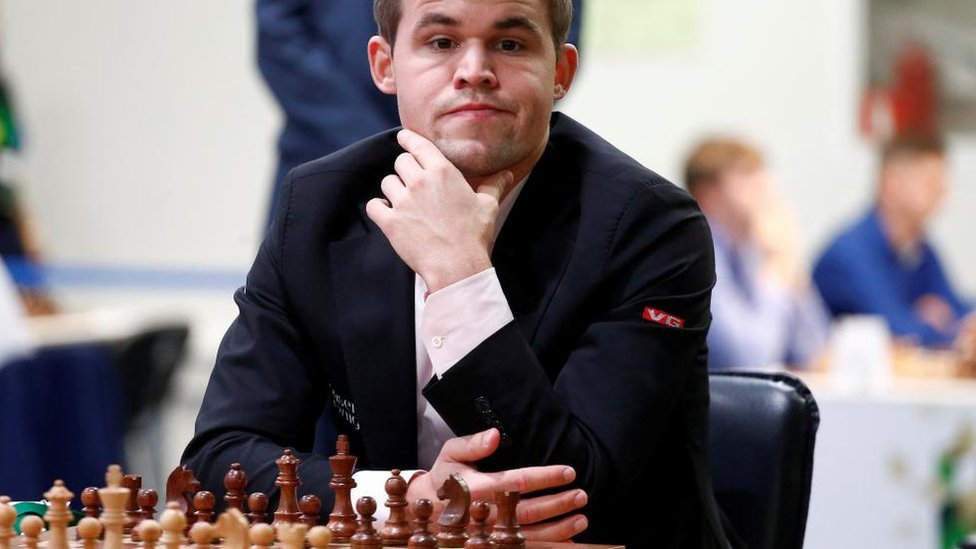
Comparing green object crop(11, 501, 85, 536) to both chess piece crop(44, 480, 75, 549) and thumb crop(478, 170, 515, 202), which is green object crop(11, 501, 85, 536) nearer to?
chess piece crop(44, 480, 75, 549)

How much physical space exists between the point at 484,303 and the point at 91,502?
16.9 inches

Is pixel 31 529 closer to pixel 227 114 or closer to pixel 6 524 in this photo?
pixel 6 524

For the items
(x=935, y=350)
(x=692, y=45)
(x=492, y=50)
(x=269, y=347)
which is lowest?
(x=935, y=350)

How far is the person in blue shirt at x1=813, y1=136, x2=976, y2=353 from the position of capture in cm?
638

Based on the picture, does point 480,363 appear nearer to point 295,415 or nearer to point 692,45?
point 295,415

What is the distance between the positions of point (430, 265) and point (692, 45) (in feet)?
18.8

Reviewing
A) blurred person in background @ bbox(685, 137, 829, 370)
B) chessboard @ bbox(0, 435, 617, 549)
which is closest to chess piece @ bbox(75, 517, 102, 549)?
chessboard @ bbox(0, 435, 617, 549)

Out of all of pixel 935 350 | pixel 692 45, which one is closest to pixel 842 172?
pixel 692 45

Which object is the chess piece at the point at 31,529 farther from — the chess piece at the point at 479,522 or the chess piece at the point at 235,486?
the chess piece at the point at 479,522

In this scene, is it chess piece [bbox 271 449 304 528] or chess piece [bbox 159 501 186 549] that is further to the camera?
chess piece [bbox 271 449 304 528]

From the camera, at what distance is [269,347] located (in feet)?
6.00

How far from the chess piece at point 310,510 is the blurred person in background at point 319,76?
1460 mm

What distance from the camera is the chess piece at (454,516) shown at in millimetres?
1290

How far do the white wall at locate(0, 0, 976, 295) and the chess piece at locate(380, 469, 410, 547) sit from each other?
19.5 feet
